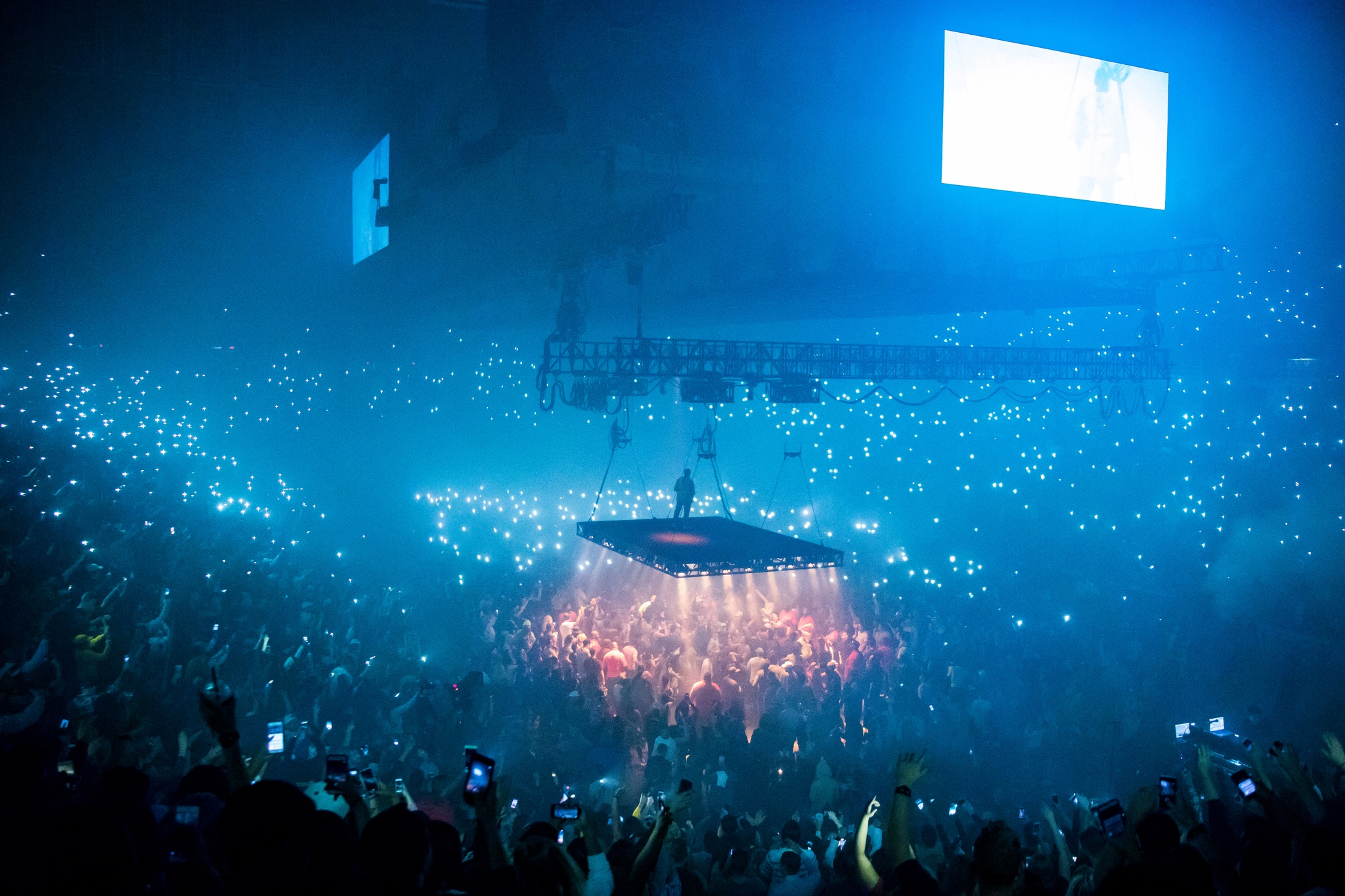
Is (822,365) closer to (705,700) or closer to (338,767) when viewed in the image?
(705,700)

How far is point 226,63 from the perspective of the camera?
27.8ft

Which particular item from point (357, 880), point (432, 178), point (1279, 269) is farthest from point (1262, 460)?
point (357, 880)

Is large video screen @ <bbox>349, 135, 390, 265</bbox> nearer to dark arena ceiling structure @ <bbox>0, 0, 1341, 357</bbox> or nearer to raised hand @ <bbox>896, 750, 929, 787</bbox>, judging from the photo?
dark arena ceiling structure @ <bbox>0, 0, 1341, 357</bbox>

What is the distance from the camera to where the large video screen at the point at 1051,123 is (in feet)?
26.0

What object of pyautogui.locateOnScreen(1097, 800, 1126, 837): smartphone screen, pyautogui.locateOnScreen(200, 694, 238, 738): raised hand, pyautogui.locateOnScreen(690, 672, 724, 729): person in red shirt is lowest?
pyautogui.locateOnScreen(690, 672, 724, 729): person in red shirt

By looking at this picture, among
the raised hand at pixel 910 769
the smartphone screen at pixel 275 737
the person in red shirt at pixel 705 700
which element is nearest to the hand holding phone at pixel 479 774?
the raised hand at pixel 910 769

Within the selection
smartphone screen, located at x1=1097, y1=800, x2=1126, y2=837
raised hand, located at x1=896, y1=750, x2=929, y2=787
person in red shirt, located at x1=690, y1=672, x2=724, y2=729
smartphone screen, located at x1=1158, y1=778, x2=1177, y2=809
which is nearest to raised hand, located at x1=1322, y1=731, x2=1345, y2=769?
smartphone screen, located at x1=1158, y1=778, x2=1177, y2=809

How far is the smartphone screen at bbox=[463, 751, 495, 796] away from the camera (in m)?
2.15

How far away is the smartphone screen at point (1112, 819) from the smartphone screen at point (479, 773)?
84.3 inches

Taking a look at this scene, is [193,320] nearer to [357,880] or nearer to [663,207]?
[663,207]

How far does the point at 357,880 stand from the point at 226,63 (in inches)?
389

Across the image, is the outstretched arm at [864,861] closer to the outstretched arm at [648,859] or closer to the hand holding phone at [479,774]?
the outstretched arm at [648,859]

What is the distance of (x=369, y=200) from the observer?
36.7 ft

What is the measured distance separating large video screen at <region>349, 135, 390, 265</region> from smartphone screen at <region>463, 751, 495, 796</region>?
30.0 feet
